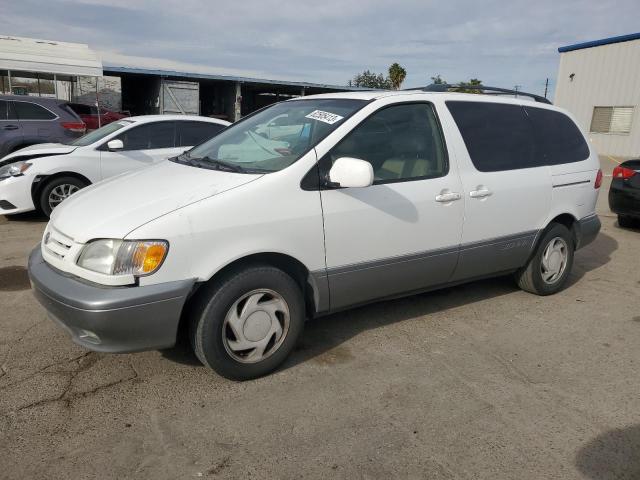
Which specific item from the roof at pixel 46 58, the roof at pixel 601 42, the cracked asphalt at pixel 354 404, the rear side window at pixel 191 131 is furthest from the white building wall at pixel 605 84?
the cracked asphalt at pixel 354 404

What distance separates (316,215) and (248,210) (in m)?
0.44

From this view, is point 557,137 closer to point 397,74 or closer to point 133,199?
point 133,199

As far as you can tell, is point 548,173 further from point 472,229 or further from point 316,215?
point 316,215

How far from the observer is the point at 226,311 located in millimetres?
2967

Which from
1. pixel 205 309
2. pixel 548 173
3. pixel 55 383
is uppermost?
pixel 548 173

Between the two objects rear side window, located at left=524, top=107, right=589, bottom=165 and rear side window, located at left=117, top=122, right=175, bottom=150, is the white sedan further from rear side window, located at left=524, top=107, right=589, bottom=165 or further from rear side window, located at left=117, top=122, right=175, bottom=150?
rear side window, located at left=524, top=107, right=589, bottom=165

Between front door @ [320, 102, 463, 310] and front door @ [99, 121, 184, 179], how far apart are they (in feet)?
14.7

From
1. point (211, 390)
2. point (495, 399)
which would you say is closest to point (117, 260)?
point (211, 390)

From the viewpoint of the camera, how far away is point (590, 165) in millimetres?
4938

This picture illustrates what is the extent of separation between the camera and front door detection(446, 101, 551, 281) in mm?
3973

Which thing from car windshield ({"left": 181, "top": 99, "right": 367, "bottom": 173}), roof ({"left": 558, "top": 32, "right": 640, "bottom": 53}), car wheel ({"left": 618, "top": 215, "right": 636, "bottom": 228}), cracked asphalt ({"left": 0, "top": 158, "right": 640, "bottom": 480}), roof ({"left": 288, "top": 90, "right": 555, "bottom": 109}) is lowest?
cracked asphalt ({"left": 0, "top": 158, "right": 640, "bottom": 480})

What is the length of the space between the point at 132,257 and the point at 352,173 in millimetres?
1294

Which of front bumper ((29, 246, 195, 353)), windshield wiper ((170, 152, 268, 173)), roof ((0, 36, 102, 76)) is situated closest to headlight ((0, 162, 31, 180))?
windshield wiper ((170, 152, 268, 173))

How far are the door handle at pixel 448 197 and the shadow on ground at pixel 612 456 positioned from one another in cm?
173
